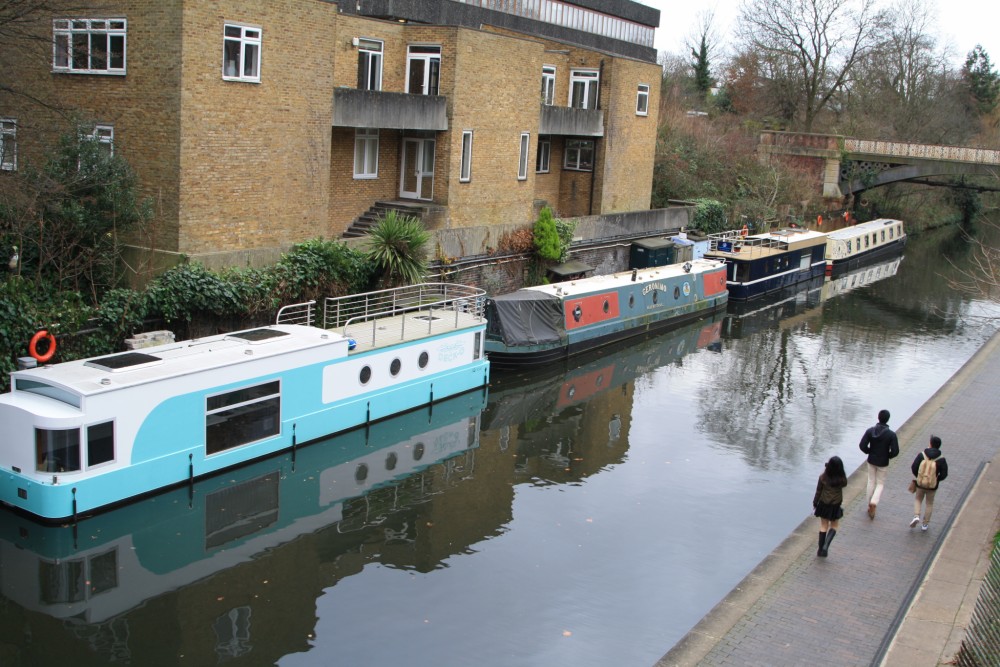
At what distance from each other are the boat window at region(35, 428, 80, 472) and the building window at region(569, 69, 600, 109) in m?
25.3

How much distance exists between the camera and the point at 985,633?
897 centimetres

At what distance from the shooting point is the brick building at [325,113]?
19.8 metres

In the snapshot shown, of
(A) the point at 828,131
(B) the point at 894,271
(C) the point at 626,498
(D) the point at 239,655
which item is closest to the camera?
(D) the point at 239,655

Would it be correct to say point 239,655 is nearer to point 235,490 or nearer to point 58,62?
point 235,490

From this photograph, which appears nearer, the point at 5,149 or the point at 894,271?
the point at 5,149

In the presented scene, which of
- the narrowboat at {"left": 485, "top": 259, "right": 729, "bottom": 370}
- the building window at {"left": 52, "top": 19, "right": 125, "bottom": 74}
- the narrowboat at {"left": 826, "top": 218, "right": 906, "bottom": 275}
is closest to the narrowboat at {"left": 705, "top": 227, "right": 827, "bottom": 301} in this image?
the narrowboat at {"left": 826, "top": 218, "right": 906, "bottom": 275}

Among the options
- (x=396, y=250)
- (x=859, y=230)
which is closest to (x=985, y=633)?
(x=396, y=250)

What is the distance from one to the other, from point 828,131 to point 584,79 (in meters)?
31.1

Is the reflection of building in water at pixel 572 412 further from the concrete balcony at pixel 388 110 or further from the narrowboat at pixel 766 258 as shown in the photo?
the narrowboat at pixel 766 258

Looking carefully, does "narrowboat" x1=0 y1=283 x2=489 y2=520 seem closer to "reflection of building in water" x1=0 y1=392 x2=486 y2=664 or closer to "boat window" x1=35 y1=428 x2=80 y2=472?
"boat window" x1=35 y1=428 x2=80 y2=472

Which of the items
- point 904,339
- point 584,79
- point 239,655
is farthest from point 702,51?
point 239,655

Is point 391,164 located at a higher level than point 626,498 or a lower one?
higher

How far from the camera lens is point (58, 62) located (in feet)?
69.2

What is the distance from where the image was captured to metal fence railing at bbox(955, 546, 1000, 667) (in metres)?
8.67
